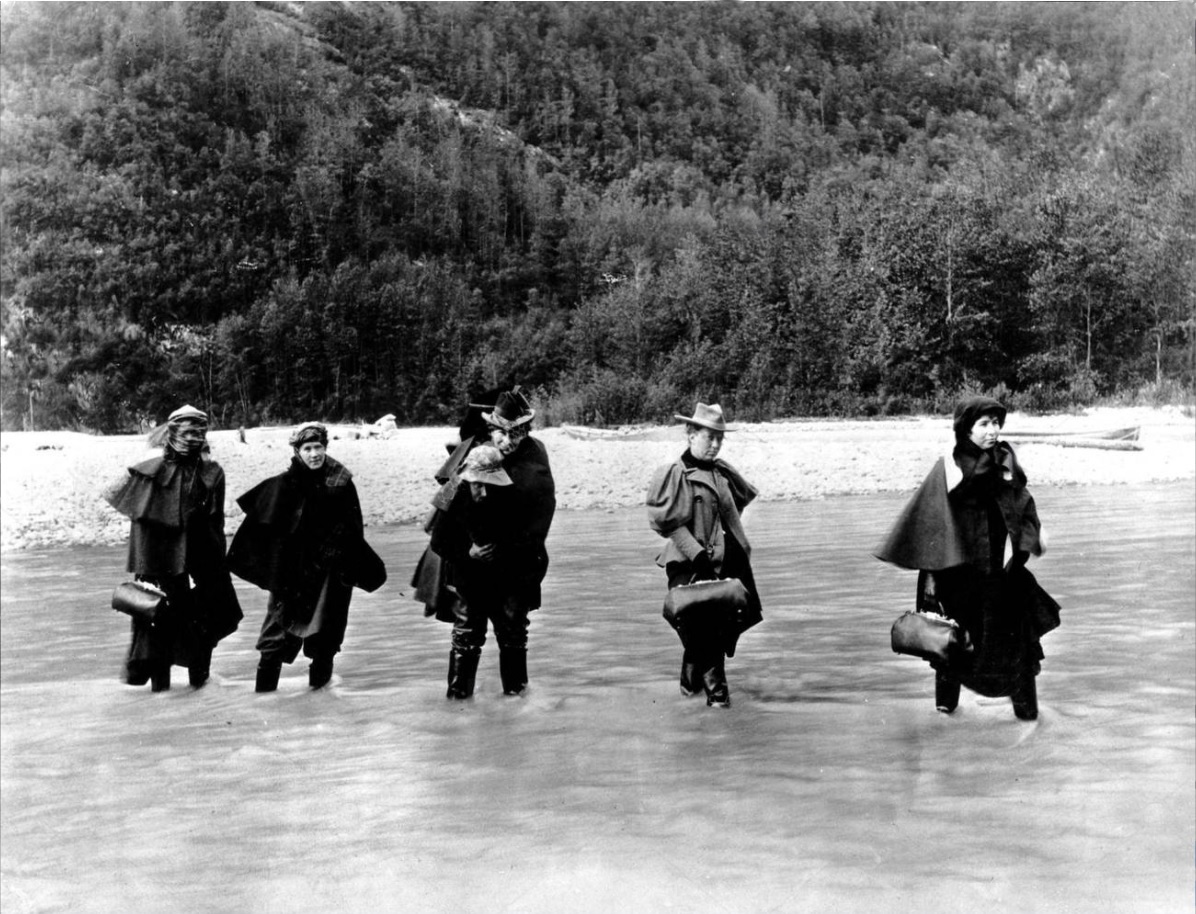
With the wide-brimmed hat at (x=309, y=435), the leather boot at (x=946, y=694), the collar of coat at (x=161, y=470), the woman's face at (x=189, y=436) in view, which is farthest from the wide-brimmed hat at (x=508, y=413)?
the leather boot at (x=946, y=694)

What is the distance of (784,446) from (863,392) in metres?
1.84

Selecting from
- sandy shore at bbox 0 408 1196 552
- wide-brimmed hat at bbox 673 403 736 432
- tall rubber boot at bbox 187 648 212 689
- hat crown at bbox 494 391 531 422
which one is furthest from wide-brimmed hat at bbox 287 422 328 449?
sandy shore at bbox 0 408 1196 552

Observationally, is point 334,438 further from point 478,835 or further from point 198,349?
point 478,835

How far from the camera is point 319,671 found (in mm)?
6727

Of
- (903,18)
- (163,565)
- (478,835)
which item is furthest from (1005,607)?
(903,18)

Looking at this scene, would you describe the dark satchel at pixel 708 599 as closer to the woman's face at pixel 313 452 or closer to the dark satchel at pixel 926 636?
the dark satchel at pixel 926 636

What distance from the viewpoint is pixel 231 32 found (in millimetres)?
9852

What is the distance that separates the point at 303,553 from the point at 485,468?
133cm

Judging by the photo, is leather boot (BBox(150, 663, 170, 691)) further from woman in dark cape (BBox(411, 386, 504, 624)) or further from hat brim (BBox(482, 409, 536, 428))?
hat brim (BBox(482, 409, 536, 428))

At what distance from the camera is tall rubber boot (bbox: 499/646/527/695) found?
6.20 m

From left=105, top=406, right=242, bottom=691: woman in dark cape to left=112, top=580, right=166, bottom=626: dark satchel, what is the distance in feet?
0.22

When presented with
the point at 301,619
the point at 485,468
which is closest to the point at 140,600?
the point at 301,619

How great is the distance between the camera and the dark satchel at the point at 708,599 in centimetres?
562

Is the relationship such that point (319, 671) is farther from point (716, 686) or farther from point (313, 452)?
point (716, 686)
